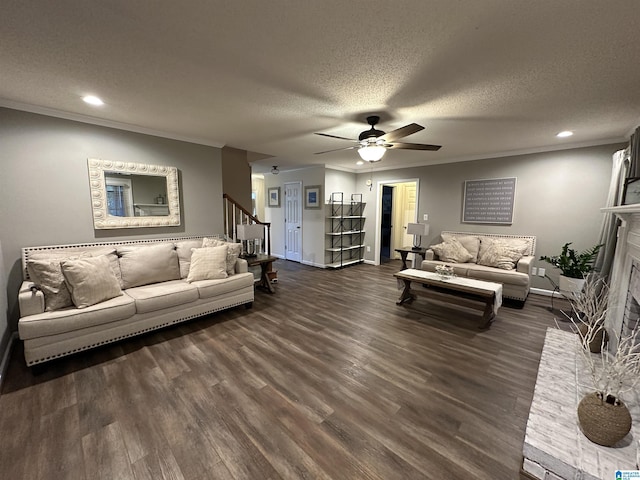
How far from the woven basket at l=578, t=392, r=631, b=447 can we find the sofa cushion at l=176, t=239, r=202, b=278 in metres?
3.77

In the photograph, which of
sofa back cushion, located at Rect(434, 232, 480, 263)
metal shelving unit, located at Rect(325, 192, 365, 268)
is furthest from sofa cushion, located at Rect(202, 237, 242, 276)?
sofa back cushion, located at Rect(434, 232, 480, 263)

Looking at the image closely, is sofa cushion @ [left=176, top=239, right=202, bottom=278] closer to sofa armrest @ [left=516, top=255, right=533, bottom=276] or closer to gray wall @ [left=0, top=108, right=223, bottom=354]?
gray wall @ [left=0, top=108, right=223, bottom=354]

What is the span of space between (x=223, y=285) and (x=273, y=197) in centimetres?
429

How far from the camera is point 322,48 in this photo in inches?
66.2

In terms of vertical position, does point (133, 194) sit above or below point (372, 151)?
below

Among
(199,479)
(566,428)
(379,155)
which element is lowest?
(199,479)

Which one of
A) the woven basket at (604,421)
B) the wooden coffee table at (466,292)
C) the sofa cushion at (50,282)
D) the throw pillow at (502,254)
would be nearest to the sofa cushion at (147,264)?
the sofa cushion at (50,282)

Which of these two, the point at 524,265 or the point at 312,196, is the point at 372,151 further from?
the point at 312,196

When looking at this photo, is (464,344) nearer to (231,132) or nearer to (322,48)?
(322,48)

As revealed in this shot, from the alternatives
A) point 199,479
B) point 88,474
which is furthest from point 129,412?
point 199,479

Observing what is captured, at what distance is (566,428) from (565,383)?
19.7 inches

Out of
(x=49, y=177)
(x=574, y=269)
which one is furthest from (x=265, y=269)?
(x=574, y=269)

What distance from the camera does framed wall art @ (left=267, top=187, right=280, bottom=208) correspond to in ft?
23.2

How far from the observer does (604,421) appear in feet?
4.42
